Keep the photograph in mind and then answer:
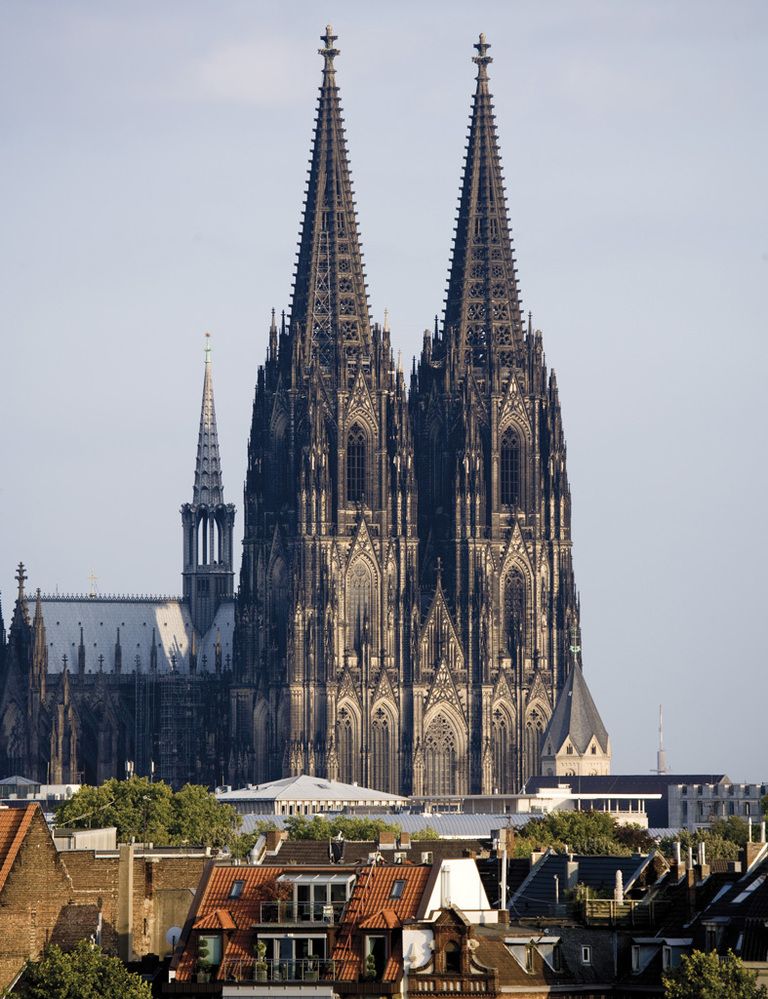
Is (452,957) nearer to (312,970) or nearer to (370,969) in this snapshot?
(370,969)

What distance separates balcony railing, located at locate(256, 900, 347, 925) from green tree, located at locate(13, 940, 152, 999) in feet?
10.2

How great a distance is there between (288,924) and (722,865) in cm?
2582

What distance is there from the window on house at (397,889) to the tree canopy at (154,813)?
3160 inches

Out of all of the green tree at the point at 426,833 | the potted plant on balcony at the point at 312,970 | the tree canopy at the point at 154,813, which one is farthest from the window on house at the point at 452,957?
the green tree at the point at 426,833

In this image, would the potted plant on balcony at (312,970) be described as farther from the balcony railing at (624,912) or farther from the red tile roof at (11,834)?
the red tile roof at (11,834)

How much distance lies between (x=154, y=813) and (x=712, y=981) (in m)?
101

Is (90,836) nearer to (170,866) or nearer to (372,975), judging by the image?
(170,866)

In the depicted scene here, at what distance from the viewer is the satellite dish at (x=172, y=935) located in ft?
282

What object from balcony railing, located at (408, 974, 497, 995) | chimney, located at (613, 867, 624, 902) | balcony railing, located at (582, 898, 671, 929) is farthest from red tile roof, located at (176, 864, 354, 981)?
chimney, located at (613, 867, 624, 902)

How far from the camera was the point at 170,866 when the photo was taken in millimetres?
89375

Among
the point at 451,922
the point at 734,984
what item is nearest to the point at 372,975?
the point at 451,922

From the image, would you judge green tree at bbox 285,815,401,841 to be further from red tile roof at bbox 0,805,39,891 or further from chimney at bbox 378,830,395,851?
red tile roof at bbox 0,805,39,891

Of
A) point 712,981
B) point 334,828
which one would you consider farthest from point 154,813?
point 712,981

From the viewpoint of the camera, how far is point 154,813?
566ft
